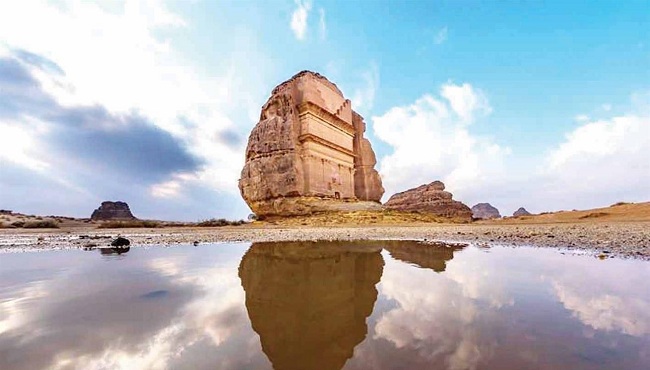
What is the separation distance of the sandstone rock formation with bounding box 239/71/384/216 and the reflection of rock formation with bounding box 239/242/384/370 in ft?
74.9

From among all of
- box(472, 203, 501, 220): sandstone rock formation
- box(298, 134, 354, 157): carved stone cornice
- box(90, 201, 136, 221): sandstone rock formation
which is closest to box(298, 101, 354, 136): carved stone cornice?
box(298, 134, 354, 157): carved stone cornice

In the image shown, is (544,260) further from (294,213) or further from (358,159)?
(358,159)

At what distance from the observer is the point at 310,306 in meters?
3.37

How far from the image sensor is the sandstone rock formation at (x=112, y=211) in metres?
65.4

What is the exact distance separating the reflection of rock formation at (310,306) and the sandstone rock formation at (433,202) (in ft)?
127

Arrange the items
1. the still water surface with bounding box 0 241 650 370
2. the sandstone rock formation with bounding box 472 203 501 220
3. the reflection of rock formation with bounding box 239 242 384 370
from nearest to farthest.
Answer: the still water surface with bounding box 0 241 650 370, the reflection of rock formation with bounding box 239 242 384 370, the sandstone rock formation with bounding box 472 203 501 220

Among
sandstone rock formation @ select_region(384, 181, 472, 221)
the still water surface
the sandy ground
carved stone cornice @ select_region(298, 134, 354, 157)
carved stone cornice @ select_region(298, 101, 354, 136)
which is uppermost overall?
carved stone cornice @ select_region(298, 101, 354, 136)

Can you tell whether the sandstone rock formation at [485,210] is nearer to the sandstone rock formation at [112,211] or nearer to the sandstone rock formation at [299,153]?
the sandstone rock formation at [299,153]

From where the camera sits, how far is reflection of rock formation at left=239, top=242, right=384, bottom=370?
222 cm

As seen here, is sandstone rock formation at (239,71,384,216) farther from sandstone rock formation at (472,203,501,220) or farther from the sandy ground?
sandstone rock formation at (472,203,501,220)

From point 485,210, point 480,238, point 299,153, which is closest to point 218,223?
point 299,153

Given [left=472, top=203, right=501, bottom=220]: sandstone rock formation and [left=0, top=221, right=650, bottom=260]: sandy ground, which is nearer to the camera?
[left=0, top=221, right=650, bottom=260]: sandy ground

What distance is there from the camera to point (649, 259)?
598cm

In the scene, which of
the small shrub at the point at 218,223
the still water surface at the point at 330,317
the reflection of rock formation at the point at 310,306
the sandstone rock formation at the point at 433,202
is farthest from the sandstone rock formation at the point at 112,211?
the reflection of rock formation at the point at 310,306
